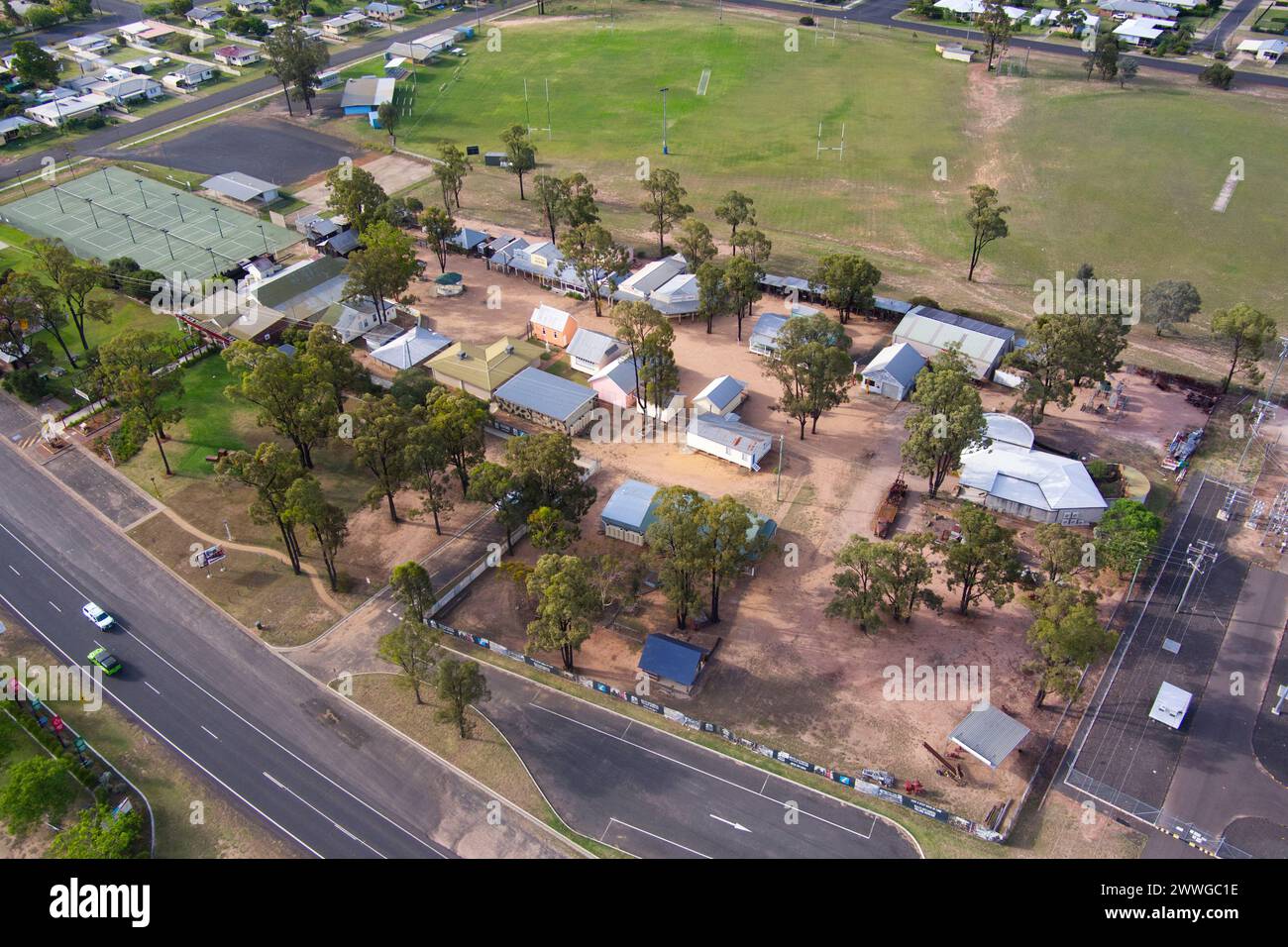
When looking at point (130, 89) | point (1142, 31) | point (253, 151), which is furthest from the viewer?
point (1142, 31)

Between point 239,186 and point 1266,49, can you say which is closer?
point 239,186

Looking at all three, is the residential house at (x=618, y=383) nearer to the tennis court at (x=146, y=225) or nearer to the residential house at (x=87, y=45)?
the tennis court at (x=146, y=225)

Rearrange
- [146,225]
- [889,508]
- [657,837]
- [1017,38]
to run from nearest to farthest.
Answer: [657,837]
[889,508]
[146,225]
[1017,38]

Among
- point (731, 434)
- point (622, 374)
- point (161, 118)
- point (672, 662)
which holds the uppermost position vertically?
point (161, 118)

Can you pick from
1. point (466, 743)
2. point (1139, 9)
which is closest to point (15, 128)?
point (466, 743)

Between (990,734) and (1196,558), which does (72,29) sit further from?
(1196,558)

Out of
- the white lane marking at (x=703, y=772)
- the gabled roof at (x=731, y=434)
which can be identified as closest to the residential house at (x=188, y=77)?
the gabled roof at (x=731, y=434)

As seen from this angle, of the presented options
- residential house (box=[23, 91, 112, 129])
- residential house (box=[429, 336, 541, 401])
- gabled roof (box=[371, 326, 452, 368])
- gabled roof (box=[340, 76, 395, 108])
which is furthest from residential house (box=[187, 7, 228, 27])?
residential house (box=[429, 336, 541, 401])
